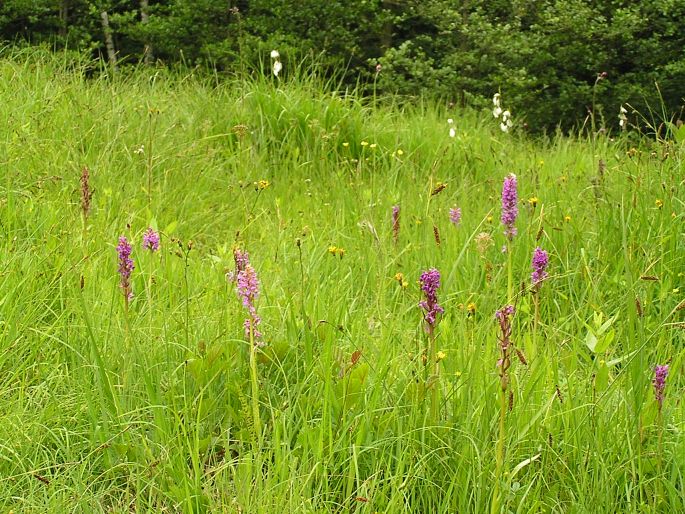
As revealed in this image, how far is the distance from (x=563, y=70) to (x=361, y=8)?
3388 millimetres

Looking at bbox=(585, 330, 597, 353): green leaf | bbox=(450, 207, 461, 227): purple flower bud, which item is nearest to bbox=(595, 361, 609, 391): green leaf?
bbox=(585, 330, 597, 353): green leaf

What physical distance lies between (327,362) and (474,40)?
10274 mm

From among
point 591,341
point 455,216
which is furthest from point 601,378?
point 455,216

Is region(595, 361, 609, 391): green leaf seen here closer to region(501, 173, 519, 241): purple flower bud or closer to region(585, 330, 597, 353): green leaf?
region(585, 330, 597, 353): green leaf

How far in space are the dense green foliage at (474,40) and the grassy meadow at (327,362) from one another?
25.5 ft

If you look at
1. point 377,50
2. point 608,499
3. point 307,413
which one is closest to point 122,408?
point 307,413

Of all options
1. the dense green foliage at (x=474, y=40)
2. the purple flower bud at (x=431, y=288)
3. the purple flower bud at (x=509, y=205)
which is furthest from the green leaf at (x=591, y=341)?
the dense green foliage at (x=474, y=40)

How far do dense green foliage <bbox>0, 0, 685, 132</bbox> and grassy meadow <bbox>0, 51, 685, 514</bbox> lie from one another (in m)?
7.79

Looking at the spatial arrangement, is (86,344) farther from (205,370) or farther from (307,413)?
(307,413)

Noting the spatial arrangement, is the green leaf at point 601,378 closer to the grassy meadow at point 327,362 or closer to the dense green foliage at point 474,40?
the grassy meadow at point 327,362

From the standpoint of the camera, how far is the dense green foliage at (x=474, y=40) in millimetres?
11164

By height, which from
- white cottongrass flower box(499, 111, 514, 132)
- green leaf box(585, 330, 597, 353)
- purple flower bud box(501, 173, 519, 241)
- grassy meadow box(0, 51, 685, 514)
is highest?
purple flower bud box(501, 173, 519, 241)

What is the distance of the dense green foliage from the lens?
11.2 meters

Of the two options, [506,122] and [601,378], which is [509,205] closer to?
[601,378]
